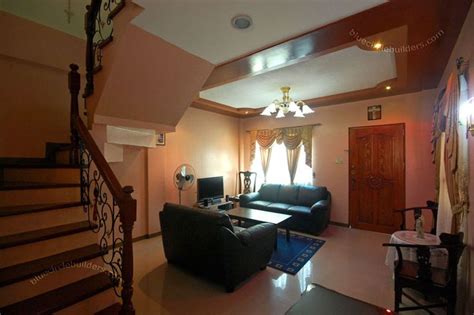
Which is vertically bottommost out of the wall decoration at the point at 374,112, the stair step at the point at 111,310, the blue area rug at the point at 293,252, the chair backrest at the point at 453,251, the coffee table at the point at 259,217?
the blue area rug at the point at 293,252

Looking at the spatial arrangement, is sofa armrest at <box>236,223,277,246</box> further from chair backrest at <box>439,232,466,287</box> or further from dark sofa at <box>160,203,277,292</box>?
chair backrest at <box>439,232,466,287</box>

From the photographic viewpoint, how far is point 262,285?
259cm

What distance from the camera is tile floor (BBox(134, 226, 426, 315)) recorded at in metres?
2.23

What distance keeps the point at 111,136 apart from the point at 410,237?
3.64m

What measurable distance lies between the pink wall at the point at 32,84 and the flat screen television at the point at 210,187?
2.58 metres

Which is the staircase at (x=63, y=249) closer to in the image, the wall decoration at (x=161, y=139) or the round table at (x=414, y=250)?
the wall decoration at (x=161, y=139)

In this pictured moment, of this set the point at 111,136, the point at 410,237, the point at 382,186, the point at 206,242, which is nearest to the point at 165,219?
the point at 206,242

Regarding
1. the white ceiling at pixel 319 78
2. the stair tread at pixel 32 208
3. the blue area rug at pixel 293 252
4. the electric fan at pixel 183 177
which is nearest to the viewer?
the stair tread at pixel 32 208

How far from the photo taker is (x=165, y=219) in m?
3.05

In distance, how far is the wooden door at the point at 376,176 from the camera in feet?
13.9

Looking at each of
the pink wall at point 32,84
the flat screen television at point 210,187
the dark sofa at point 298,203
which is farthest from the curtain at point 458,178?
the pink wall at point 32,84

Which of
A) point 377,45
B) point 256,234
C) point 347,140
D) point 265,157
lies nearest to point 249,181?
point 265,157

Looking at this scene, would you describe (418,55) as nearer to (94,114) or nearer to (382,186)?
(382,186)

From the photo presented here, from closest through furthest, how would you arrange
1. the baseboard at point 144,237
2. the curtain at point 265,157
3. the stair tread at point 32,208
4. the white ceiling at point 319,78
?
the stair tread at point 32,208, the white ceiling at point 319,78, the baseboard at point 144,237, the curtain at point 265,157
